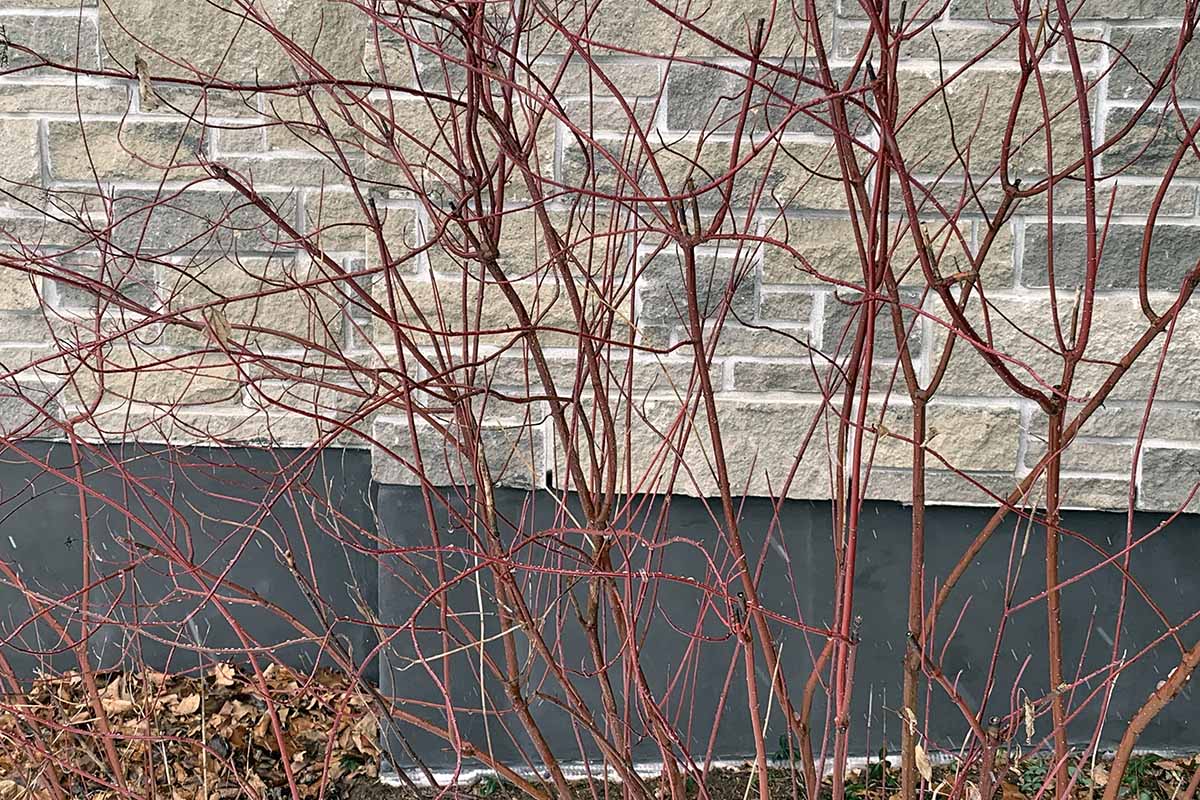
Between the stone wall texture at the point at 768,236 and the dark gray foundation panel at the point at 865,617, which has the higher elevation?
the stone wall texture at the point at 768,236

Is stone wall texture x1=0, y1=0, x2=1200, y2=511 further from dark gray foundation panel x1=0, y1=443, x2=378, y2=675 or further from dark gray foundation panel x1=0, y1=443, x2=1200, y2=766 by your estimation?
dark gray foundation panel x1=0, y1=443, x2=378, y2=675

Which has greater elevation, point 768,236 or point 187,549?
point 768,236

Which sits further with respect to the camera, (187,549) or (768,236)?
(187,549)

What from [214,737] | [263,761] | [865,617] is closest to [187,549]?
[214,737]

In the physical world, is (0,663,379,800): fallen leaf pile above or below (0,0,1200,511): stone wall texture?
below

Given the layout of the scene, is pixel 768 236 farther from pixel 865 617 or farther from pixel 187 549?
pixel 187 549

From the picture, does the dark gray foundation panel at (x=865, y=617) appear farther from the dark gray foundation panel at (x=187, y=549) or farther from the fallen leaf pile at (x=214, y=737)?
the dark gray foundation panel at (x=187, y=549)

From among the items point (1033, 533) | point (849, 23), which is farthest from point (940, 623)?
point (849, 23)

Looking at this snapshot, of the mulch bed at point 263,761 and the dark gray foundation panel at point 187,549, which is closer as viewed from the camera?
the mulch bed at point 263,761

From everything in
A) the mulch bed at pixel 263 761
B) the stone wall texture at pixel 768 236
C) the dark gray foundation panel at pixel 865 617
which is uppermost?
the stone wall texture at pixel 768 236

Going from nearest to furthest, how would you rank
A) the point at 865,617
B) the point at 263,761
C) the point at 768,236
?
1. the point at 768,236
2. the point at 865,617
3. the point at 263,761

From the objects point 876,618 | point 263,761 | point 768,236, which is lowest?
point 263,761

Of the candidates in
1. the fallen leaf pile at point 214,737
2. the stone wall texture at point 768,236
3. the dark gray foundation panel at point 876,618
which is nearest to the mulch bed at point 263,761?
the fallen leaf pile at point 214,737

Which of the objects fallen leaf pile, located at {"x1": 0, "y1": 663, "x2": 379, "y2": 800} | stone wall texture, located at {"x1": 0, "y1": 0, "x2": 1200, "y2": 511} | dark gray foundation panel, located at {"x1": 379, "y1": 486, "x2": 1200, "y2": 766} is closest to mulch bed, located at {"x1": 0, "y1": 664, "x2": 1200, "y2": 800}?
Result: fallen leaf pile, located at {"x1": 0, "y1": 663, "x2": 379, "y2": 800}
